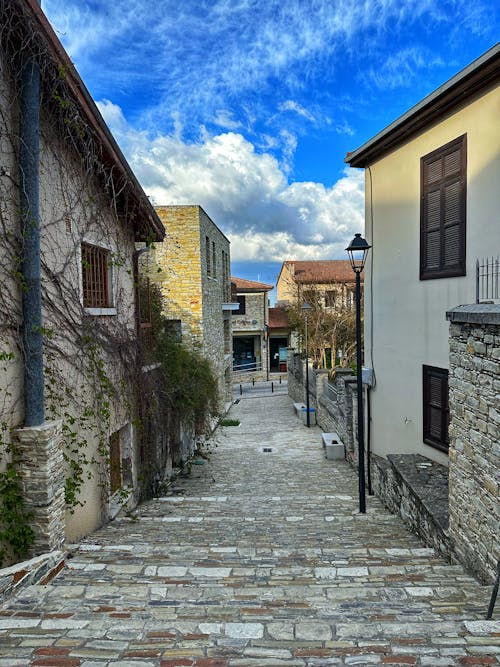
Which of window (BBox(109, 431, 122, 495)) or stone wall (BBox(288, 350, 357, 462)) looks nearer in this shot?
window (BBox(109, 431, 122, 495))

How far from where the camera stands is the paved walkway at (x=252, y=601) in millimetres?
3059

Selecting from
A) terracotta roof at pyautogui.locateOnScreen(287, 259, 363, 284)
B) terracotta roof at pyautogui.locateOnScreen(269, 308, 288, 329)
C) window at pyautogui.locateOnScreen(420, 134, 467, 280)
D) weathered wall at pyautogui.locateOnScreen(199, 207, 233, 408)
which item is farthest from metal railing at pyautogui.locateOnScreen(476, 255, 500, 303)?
terracotta roof at pyautogui.locateOnScreen(269, 308, 288, 329)

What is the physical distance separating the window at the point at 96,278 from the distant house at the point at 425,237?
5415 mm

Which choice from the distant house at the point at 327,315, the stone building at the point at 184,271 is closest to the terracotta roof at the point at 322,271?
the distant house at the point at 327,315

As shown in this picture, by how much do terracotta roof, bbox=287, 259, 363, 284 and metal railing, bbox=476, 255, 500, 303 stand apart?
77.7 feet

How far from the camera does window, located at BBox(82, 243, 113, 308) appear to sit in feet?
23.0

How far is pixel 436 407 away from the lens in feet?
26.3

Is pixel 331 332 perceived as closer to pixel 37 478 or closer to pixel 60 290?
pixel 60 290

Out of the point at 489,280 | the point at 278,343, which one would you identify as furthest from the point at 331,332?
the point at 489,280

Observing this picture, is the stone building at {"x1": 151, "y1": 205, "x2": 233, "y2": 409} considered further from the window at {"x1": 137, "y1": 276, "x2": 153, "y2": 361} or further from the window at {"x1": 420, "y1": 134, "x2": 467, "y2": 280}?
the window at {"x1": 420, "y1": 134, "x2": 467, "y2": 280}

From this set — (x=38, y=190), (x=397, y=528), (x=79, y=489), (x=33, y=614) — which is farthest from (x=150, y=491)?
(x=38, y=190)

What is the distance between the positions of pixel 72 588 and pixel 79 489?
1.89m

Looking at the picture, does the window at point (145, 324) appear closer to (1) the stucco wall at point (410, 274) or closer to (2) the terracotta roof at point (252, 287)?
(1) the stucco wall at point (410, 274)

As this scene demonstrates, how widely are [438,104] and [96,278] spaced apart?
6.11m
